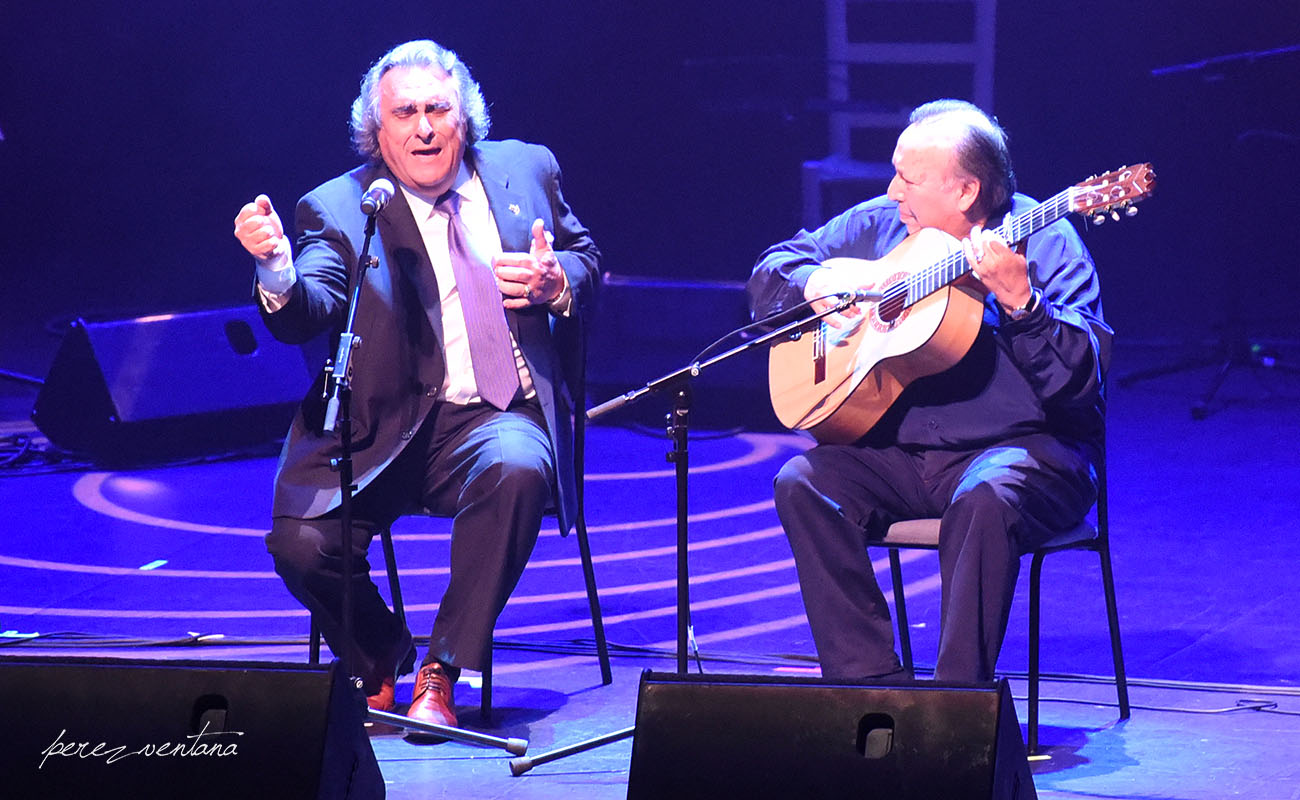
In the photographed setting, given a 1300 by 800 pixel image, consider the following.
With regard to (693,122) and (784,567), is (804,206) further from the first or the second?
(784,567)

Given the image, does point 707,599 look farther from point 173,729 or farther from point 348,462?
point 173,729

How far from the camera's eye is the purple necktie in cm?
385

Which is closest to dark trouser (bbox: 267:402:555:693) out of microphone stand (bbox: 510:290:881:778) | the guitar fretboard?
microphone stand (bbox: 510:290:881:778)

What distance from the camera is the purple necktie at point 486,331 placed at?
3850 mm

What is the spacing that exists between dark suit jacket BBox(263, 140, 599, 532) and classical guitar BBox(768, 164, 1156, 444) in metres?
0.53

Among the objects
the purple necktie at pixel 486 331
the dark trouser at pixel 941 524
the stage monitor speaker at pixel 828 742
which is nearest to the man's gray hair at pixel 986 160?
the dark trouser at pixel 941 524

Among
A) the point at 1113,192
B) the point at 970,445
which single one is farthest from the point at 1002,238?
the point at 970,445

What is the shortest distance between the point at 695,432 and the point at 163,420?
2.24 meters

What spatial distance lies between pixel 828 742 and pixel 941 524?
118cm

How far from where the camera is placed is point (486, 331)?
151 inches

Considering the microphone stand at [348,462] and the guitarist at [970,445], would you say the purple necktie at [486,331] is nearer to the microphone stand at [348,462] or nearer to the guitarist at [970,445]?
the microphone stand at [348,462]

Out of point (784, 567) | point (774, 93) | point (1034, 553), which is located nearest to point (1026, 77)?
point (774, 93)

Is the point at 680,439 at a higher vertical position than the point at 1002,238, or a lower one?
lower

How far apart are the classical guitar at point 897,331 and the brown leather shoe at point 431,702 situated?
3.13 feet
